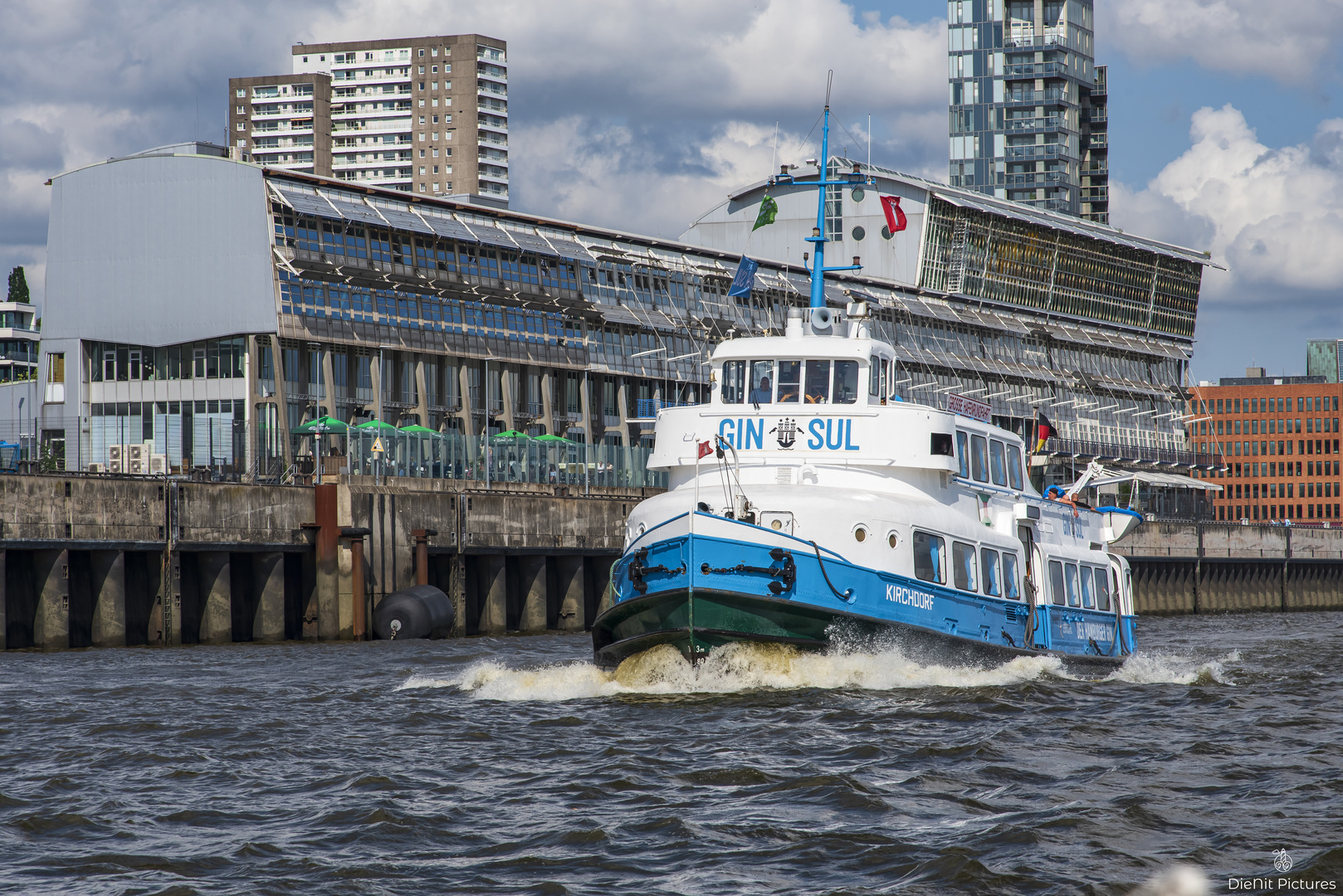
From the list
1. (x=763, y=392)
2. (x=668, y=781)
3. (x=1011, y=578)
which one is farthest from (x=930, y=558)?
(x=668, y=781)

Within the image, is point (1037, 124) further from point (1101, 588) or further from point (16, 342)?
point (1101, 588)

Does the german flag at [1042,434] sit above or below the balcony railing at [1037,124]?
below

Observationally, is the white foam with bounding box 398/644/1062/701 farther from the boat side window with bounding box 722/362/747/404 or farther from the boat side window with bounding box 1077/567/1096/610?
the boat side window with bounding box 1077/567/1096/610

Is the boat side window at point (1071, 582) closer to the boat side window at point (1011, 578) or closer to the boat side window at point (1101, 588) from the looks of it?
the boat side window at point (1101, 588)

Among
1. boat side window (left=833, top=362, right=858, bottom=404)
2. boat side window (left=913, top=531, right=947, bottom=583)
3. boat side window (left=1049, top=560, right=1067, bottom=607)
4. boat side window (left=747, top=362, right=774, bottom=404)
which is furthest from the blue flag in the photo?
boat side window (left=913, top=531, right=947, bottom=583)

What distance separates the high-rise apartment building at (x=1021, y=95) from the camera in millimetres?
158000

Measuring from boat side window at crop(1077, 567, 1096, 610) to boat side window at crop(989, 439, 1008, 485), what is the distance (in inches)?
182

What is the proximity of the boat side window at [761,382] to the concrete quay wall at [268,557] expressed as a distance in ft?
70.9

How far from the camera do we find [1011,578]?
32875mm

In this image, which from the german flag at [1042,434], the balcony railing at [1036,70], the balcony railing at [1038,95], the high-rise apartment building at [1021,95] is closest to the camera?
the german flag at [1042,434]

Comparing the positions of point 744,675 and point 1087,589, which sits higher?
point 1087,589

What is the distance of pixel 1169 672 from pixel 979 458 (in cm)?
842

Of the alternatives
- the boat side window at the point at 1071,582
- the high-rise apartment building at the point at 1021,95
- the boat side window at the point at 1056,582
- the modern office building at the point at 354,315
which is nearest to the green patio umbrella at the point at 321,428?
the modern office building at the point at 354,315

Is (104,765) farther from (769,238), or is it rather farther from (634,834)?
(769,238)
